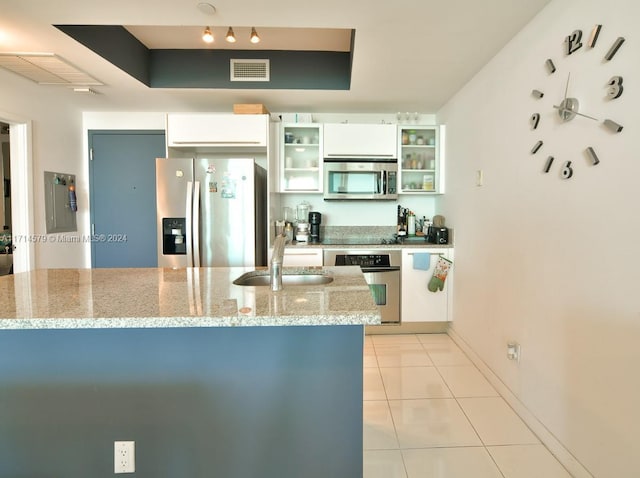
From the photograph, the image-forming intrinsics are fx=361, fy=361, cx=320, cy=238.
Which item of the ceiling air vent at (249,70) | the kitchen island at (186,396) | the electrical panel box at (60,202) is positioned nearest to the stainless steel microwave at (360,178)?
the ceiling air vent at (249,70)

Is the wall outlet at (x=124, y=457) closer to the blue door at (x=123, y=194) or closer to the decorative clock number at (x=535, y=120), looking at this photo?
the decorative clock number at (x=535, y=120)

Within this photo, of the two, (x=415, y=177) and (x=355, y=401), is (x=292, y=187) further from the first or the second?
(x=355, y=401)

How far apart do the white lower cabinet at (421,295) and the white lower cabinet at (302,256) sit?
83 cm

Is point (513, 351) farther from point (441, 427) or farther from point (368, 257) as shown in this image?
point (368, 257)

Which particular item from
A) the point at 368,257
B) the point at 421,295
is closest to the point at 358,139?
the point at 368,257

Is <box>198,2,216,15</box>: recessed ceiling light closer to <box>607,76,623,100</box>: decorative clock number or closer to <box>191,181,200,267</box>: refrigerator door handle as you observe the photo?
<box>191,181,200,267</box>: refrigerator door handle

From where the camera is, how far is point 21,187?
3.06 m

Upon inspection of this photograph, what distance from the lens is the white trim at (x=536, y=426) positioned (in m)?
1.68

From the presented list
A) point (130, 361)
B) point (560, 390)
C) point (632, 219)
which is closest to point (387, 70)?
point (632, 219)

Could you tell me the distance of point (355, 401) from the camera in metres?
1.38

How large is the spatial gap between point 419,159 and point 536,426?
2.64 metres

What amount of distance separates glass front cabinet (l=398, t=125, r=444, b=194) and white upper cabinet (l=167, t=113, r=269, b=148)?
1457 mm

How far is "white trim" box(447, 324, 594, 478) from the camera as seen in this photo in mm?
1679

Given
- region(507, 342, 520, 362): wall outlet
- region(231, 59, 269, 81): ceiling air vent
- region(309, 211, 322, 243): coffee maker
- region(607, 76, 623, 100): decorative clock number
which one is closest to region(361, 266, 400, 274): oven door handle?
region(309, 211, 322, 243): coffee maker
